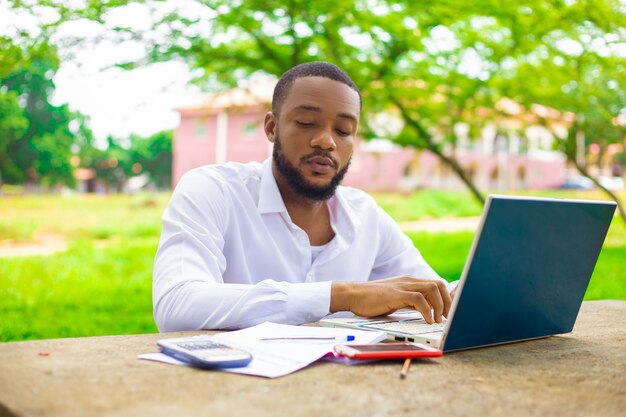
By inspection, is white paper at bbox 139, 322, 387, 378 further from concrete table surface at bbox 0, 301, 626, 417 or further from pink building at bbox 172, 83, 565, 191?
pink building at bbox 172, 83, 565, 191

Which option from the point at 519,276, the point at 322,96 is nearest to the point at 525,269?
the point at 519,276

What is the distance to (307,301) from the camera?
71.9 inches

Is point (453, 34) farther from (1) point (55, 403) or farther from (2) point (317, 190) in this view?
(1) point (55, 403)

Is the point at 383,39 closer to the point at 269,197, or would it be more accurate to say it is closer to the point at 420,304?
the point at 269,197

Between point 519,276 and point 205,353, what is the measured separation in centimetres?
68

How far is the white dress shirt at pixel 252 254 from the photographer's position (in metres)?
1.79

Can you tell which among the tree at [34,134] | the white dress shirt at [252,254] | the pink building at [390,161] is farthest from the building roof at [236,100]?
the pink building at [390,161]

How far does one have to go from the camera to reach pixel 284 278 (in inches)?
93.4

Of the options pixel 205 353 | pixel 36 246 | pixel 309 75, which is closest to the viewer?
pixel 205 353

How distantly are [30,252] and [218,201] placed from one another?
8828 mm

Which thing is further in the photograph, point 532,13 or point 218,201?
point 532,13

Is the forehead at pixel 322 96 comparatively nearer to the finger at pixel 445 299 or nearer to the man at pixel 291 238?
the man at pixel 291 238

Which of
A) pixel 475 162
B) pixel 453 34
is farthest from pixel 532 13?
pixel 475 162

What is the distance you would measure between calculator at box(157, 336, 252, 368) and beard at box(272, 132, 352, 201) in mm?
1011
